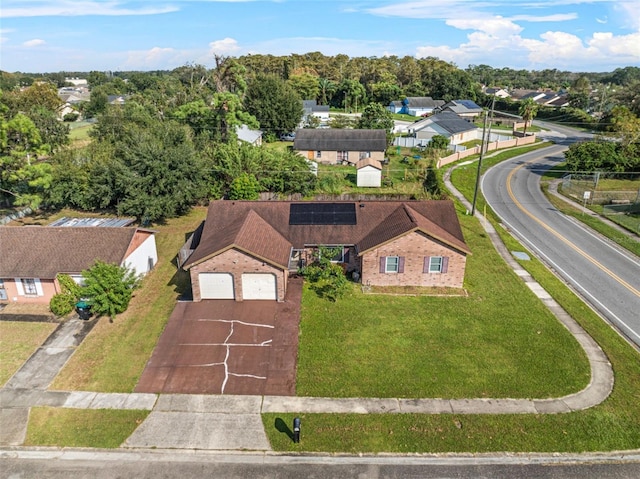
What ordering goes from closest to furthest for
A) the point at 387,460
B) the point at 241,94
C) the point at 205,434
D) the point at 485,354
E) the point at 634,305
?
the point at 387,460 → the point at 205,434 → the point at 485,354 → the point at 634,305 → the point at 241,94

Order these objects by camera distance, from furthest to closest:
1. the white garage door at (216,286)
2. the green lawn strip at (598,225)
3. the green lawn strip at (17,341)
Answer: the green lawn strip at (598,225) → the white garage door at (216,286) → the green lawn strip at (17,341)

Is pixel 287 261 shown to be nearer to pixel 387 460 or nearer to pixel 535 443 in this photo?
pixel 387 460

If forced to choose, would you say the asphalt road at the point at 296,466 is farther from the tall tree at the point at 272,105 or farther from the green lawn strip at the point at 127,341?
the tall tree at the point at 272,105

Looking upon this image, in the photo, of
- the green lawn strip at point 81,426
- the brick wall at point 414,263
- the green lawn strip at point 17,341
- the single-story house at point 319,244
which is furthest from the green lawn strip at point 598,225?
the green lawn strip at point 17,341

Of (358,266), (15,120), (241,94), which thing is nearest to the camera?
(358,266)

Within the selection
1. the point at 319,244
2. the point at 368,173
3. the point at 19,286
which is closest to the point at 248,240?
the point at 319,244

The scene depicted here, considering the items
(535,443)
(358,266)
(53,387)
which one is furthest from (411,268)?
(53,387)

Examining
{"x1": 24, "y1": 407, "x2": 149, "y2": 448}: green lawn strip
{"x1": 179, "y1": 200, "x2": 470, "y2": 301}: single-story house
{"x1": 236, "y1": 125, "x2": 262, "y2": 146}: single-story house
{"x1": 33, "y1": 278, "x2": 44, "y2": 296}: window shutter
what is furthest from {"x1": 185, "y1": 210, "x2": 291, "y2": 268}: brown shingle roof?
{"x1": 236, "y1": 125, "x2": 262, "y2": 146}: single-story house
